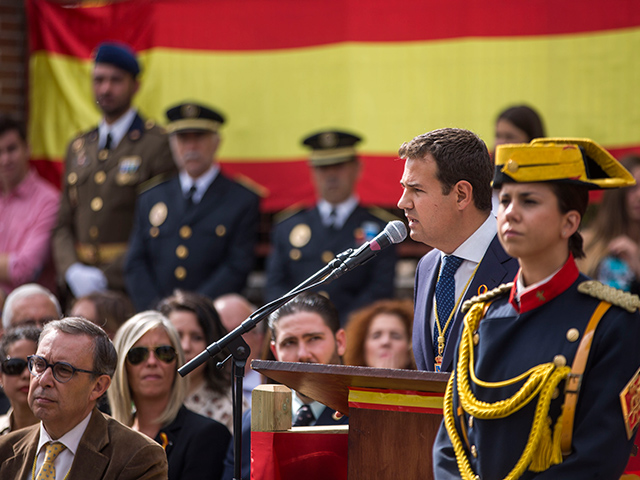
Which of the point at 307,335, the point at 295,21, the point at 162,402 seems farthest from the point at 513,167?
the point at 295,21

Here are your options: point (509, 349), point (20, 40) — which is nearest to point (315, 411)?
point (509, 349)

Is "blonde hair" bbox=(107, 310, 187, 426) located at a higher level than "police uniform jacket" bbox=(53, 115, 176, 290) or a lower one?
lower

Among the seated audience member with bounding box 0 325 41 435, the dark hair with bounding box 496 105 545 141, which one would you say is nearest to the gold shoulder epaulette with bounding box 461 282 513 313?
the seated audience member with bounding box 0 325 41 435

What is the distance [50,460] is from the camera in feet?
10.2

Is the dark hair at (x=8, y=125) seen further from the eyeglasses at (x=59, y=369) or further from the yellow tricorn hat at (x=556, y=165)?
the yellow tricorn hat at (x=556, y=165)

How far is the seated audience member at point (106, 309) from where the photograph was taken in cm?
532

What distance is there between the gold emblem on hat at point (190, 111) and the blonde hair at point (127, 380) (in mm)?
2518

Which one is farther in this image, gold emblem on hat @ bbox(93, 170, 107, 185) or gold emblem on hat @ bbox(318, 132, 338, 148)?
gold emblem on hat @ bbox(93, 170, 107, 185)

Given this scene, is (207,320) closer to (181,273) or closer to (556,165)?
(181,273)

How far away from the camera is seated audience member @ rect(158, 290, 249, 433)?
14.5ft

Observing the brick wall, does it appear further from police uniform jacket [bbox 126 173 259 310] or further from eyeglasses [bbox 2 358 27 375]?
eyeglasses [bbox 2 358 27 375]

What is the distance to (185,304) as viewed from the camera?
4.61m

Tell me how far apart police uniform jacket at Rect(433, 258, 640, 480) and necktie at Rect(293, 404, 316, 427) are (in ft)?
4.55

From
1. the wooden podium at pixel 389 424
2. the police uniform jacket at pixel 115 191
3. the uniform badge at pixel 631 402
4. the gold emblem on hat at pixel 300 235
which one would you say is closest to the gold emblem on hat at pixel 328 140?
the gold emblem on hat at pixel 300 235
